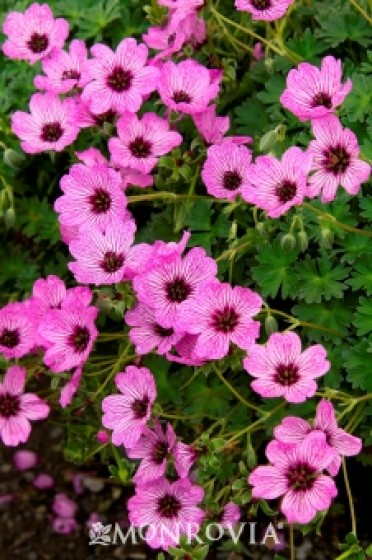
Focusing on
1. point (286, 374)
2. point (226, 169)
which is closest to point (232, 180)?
point (226, 169)

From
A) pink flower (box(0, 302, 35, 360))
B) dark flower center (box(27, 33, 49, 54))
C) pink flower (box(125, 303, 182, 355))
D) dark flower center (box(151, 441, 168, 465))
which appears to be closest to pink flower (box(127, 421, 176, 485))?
Answer: dark flower center (box(151, 441, 168, 465))

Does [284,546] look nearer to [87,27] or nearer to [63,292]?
[63,292]

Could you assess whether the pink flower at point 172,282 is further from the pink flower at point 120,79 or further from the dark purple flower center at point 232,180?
the pink flower at point 120,79

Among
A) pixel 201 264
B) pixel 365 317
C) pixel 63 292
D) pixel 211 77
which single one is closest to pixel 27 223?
pixel 63 292

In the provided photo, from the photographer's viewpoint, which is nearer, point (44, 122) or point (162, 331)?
point (162, 331)

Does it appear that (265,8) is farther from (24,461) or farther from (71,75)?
(24,461)

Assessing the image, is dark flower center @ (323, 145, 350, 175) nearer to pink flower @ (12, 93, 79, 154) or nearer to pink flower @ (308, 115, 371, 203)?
pink flower @ (308, 115, 371, 203)

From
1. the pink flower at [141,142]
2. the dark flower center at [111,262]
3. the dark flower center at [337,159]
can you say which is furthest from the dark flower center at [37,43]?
the dark flower center at [337,159]

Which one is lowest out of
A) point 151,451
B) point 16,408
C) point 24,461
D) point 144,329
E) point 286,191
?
point 24,461
